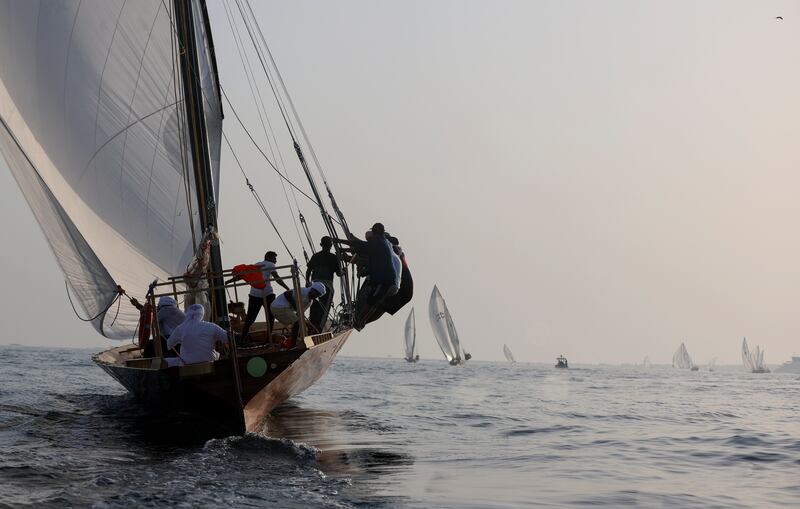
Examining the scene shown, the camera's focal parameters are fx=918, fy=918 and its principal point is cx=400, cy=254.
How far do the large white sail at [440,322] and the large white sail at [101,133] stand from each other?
168ft

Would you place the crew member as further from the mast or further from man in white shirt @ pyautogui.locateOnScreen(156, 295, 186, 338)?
the mast

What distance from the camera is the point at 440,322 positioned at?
7006 cm

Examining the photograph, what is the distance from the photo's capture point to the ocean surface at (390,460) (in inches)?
335

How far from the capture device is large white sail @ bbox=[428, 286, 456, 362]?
227 feet

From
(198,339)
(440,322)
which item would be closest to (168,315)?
(198,339)

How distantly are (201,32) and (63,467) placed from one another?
10.7m

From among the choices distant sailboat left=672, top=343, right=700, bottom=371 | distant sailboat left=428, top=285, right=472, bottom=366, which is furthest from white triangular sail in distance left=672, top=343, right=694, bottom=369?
distant sailboat left=428, top=285, right=472, bottom=366

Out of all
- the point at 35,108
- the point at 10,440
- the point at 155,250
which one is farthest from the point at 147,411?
the point at 35,108

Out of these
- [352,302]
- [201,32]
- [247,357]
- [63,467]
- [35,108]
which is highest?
[201,32]

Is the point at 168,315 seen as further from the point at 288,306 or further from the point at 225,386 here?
the point at 225,386

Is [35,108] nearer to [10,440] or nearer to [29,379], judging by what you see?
[10,440]

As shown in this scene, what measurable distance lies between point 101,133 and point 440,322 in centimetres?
5385

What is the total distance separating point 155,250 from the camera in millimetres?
18609

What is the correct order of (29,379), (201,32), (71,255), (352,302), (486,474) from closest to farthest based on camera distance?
(486,474), (71,255), (201,32), (352,302), (29,379)
